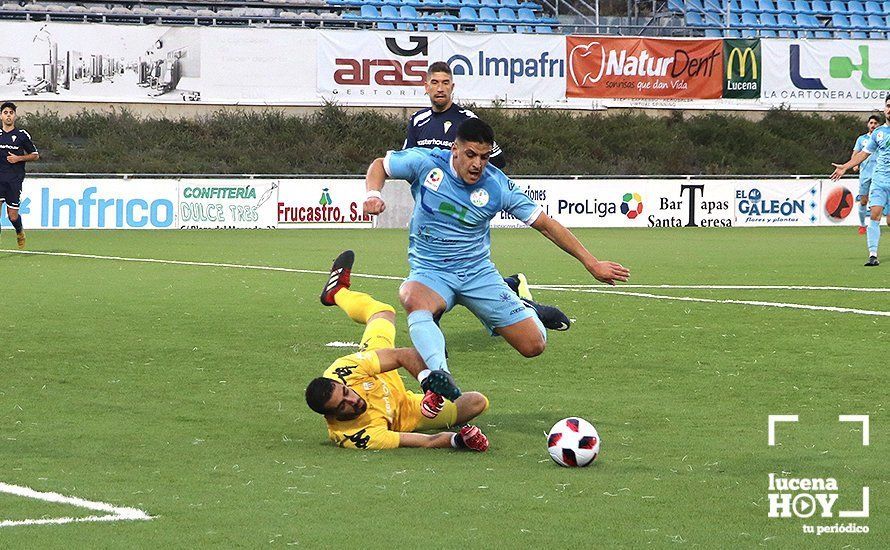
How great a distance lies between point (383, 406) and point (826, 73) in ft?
143

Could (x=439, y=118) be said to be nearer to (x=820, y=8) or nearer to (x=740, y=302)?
(x=740, y=302)

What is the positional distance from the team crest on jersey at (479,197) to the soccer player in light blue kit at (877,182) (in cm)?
1335

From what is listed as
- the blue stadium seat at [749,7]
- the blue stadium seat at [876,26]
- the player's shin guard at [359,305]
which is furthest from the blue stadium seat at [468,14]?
the player's shin guard at [359,305]

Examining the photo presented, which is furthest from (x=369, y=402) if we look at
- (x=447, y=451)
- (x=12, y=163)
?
(x=12, y=163)

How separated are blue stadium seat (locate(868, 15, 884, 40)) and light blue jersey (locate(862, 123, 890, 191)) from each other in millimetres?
30240

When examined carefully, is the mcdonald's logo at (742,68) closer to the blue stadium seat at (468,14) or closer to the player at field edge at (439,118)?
the blue stadium seat at (468,14)

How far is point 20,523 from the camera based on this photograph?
5250mm

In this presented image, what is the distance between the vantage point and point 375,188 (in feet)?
26.8

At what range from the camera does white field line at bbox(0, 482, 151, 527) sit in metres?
5.28

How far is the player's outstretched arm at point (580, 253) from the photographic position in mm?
7703

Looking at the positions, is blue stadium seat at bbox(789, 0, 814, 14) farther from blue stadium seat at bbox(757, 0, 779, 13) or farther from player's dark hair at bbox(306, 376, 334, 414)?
player's dark hair at bbox(306, 376, 334, 414)

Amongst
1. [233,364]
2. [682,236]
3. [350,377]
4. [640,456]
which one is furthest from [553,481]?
[682,236]

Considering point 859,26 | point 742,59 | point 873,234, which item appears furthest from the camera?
point 859,26

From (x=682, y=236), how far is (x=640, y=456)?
2515cm
